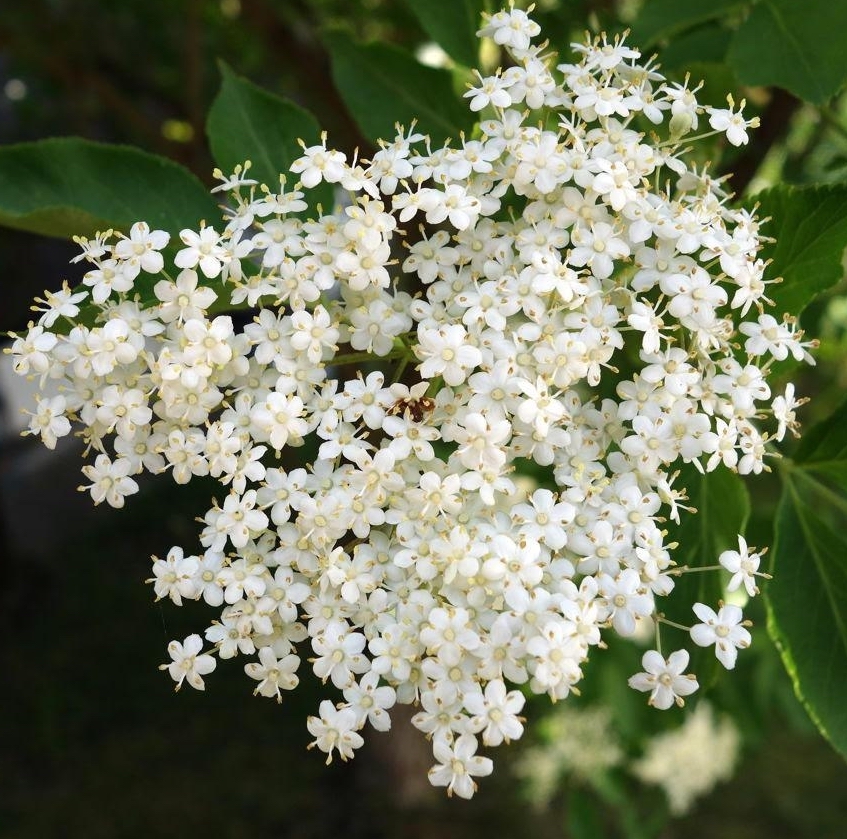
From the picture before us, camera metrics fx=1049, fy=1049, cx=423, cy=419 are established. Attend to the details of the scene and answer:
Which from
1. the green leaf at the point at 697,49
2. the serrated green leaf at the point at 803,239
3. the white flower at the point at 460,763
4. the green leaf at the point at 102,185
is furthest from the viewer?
the green leaf at the point at 697,49

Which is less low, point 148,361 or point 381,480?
point 148,361

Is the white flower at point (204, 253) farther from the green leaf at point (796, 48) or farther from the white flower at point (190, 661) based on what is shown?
the green leaf at point (796, 48)

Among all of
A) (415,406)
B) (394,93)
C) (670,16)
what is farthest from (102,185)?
(670,16)

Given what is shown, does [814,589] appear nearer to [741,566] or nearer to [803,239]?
[741,566]

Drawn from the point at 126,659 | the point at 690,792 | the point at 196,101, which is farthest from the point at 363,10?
the point at 126,659

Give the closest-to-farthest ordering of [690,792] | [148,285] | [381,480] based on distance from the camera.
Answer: [381,480] → [148,285] → [690,792]

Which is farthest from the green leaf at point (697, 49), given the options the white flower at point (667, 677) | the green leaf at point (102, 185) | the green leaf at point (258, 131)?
the white flower at point (667, 677)

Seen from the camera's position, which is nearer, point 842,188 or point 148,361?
point 148,361

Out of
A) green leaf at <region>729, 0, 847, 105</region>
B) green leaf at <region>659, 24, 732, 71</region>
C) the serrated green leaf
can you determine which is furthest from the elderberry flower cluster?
green leaf at <region>659, 24, 732, 71</region>

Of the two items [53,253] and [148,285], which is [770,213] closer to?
[148,285]
